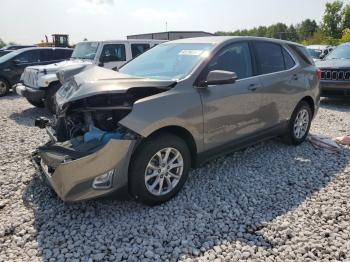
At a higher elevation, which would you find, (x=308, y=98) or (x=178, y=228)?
(x=308, y=98)

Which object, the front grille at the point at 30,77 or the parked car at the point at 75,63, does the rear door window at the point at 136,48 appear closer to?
the parked car at the point at 75,63

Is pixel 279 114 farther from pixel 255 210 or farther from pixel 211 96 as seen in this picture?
pixel 255 210

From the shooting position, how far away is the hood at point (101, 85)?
3391mm

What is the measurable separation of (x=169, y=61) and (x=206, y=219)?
6.54 feet

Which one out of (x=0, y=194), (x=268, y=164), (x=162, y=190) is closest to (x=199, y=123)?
(x=162, y=190)

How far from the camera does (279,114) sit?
16.8 ft

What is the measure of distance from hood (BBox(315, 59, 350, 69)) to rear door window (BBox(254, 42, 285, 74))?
4614 mm

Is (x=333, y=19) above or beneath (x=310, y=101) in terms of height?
above

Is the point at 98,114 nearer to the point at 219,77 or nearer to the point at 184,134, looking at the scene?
the point at 184,134

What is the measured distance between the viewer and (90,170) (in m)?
3.21

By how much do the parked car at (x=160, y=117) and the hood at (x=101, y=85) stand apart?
11 millimetres

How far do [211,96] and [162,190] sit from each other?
1186mm

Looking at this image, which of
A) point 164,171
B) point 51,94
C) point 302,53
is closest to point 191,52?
point 164,171

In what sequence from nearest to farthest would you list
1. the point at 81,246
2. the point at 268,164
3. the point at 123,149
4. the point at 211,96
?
the point at 81,246 → the point at 123,149 → the point at 211,96 → the point at 268,164
